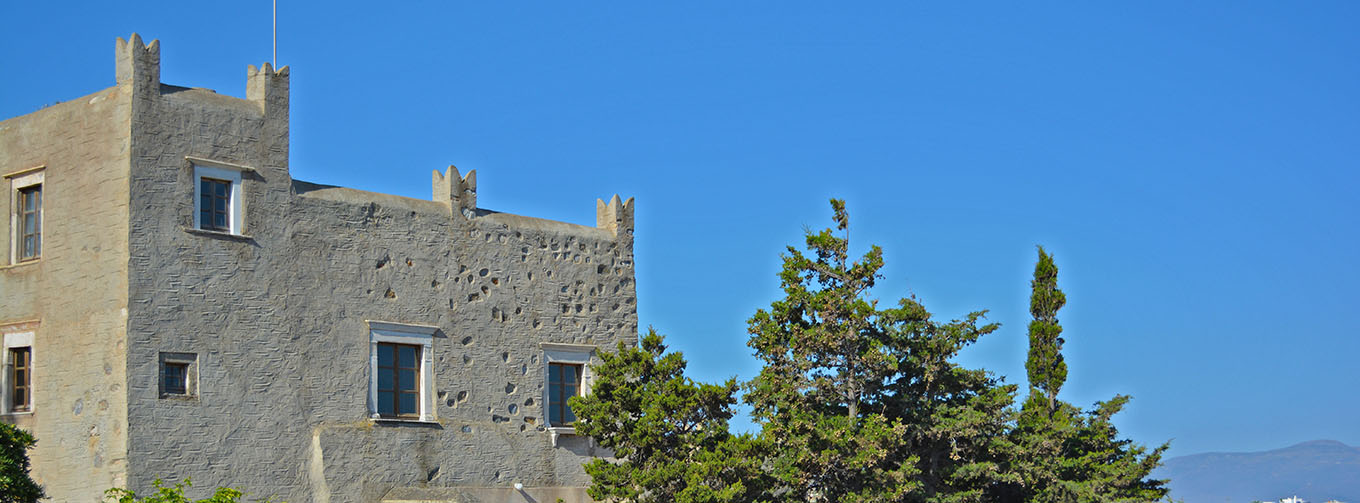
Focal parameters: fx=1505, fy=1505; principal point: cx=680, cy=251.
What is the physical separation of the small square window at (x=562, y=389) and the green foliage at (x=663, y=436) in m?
2.10

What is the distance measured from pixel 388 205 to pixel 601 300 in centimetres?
454

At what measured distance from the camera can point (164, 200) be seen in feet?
66.1

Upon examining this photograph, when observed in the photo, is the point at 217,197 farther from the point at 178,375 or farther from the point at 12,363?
the point at 12,363

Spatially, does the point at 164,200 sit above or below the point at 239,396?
above

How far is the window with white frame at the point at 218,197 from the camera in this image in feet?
67.6

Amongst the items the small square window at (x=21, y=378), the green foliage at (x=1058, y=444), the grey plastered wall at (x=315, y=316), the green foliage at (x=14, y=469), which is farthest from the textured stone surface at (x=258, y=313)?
the green foliage at (x=1058, y=444)

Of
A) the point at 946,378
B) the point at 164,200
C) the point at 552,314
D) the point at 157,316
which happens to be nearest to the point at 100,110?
the point at 164,200

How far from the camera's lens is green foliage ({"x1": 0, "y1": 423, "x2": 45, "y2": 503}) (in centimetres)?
1677

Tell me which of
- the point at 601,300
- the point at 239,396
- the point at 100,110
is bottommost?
the point at 239,396

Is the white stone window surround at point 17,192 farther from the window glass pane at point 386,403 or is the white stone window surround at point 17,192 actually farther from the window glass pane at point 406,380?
the window glass pane at point 406,380

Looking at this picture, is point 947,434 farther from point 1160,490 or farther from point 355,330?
point 355,330

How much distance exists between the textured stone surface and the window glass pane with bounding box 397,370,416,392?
0.33 meters

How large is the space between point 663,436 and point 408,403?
13.2 ft

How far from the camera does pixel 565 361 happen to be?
25.2m
